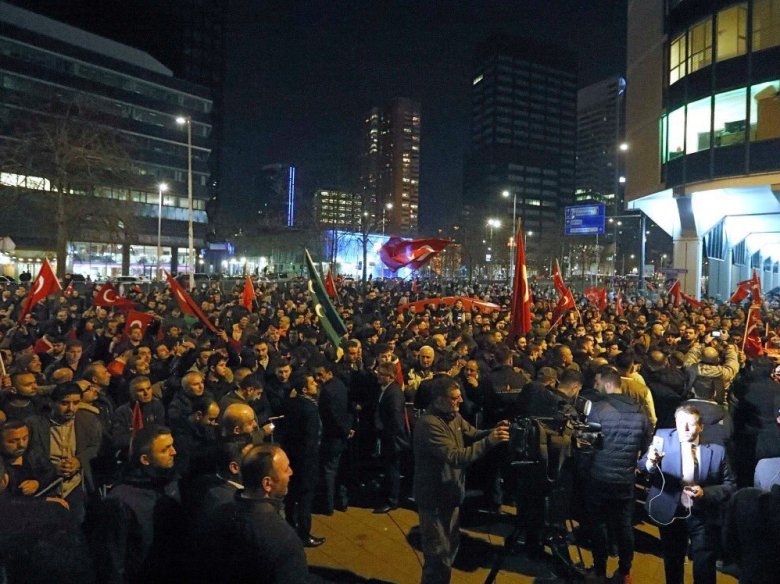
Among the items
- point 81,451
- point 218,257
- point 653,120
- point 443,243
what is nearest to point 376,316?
point 443,243

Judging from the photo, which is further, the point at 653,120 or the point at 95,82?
the point at 95,82

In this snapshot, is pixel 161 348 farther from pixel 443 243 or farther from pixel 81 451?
pixel 443 243

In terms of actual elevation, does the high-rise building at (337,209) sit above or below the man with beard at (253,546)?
above

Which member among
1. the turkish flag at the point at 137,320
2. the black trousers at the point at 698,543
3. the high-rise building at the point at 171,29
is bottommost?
the black trousers at the point at 698,543

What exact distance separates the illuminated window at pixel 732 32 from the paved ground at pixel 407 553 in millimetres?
26486

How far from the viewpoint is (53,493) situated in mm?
3975

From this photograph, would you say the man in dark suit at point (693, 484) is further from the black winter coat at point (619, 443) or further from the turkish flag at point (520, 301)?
the turkish flag at point (520, 301)

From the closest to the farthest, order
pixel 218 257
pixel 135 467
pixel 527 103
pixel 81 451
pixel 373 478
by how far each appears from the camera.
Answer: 1. pixel 135 467
2. pixel 81 451
3. pixel 373 478
4. pixel 218 257
5. pixel 527 103

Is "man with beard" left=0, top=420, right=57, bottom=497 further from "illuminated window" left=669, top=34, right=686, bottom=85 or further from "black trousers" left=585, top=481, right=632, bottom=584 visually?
"illuminated window" left=669, top=34, right=686, bottom=85

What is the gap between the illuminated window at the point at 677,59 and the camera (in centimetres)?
2925

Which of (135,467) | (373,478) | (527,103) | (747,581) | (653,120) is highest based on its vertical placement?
(527,103)

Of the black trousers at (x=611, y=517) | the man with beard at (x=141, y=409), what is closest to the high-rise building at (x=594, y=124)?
the black trousers at (x=611, y=517)

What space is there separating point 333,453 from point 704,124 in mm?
27617

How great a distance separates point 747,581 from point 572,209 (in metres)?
33.1
